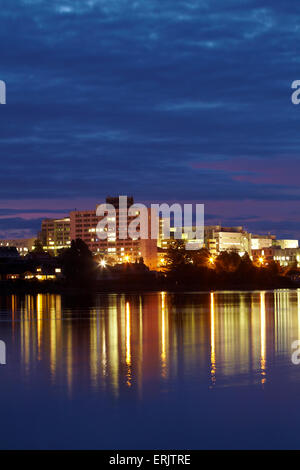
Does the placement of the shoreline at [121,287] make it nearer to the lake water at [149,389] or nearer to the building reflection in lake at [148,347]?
the building reflection in lake at [148,347]

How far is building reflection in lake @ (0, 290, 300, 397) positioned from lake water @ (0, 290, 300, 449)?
5 cm

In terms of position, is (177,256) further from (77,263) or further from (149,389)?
(149,389)

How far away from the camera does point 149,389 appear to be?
18906mm

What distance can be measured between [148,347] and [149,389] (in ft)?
29.5

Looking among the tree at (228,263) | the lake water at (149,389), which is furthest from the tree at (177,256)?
the lake water at (149,389)

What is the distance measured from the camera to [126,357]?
2488 cm

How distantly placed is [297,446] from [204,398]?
4.31 m

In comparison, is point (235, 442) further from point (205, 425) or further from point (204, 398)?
point (204, 398)

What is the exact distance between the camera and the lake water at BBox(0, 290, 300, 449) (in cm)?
1465

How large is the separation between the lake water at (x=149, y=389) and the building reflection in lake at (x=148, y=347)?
0.15ft

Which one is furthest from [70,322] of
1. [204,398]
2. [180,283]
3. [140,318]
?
[180,283]

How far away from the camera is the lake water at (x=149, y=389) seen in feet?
48.1

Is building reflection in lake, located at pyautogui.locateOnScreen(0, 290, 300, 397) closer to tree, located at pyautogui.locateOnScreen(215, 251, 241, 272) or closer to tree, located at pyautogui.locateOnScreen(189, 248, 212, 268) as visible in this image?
tree, located at pyautogui.locateOnScreen(215, 251, 241, 272)

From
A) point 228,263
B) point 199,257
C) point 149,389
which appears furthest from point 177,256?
point 149,389
